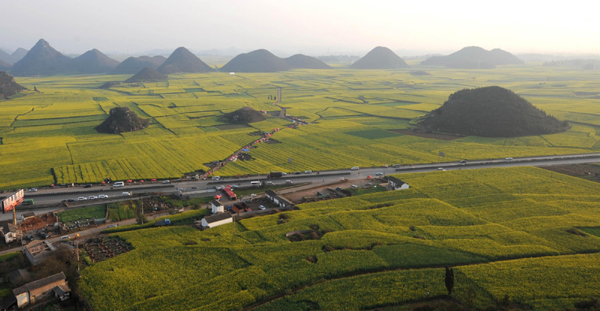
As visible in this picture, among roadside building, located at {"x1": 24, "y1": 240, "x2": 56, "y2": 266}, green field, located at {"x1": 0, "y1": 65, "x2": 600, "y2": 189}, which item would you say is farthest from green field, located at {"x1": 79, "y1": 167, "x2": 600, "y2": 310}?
green field, located at {"x1": 0, "y1": 65, "x2": 600, "y2": 189}

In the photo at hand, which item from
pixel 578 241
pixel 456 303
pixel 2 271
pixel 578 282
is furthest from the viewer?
pixel 578 241

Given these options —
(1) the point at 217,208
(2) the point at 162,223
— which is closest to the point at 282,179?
(1) the point at 217,208

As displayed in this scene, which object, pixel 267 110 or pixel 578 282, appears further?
pixel 267 110

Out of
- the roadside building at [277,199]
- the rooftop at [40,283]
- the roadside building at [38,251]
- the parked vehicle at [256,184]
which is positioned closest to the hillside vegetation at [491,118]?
the parked vehicle at [256,184]

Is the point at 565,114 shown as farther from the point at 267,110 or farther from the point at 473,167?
the point at 267,110

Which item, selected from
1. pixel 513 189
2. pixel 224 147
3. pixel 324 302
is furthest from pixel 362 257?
pixel 224 147

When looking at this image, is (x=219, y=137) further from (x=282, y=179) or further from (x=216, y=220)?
(x=216, y=220)

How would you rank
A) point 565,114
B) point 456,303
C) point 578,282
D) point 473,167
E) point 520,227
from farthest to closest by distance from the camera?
point 565,114
point 473,167
point 520,227
point 578,282
point 456,303
